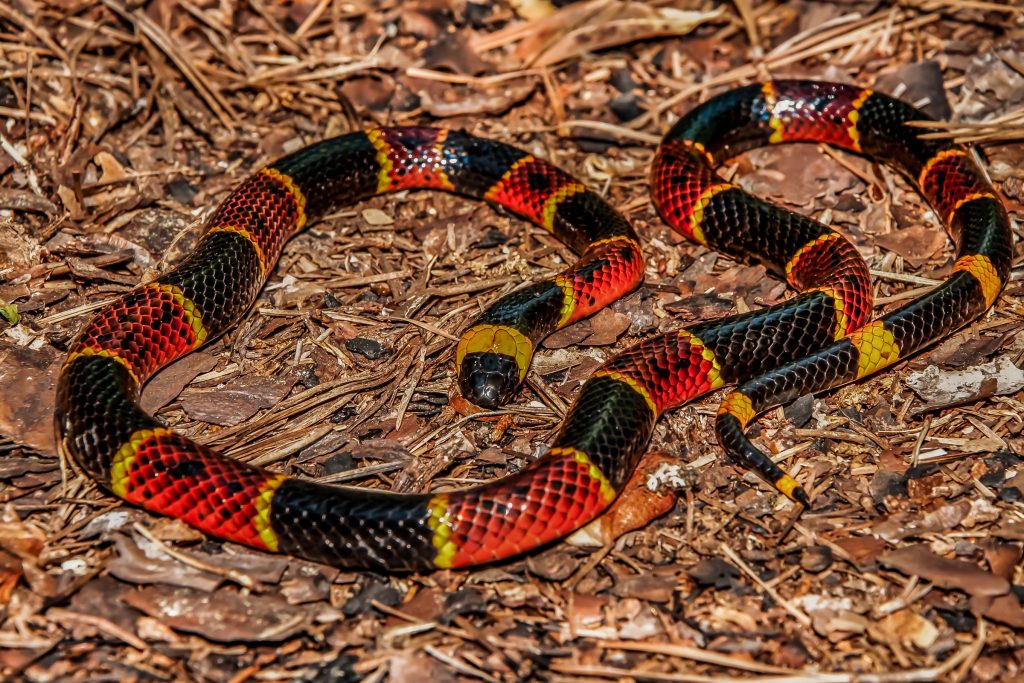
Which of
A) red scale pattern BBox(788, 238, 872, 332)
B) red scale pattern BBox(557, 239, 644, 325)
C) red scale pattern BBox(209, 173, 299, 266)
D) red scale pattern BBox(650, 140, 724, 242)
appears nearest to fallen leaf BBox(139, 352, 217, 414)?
red scale pattern BBox(209, 173, 299, 266)

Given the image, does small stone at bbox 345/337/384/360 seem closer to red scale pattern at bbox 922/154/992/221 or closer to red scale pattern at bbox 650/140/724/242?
red scale pattern at bbox 650/140/724/242

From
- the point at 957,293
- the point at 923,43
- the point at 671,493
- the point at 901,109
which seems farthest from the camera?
the point at 923,43

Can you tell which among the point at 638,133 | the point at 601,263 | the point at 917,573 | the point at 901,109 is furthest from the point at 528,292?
the point at 901,109

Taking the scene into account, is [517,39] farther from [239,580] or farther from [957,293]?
[239,580]

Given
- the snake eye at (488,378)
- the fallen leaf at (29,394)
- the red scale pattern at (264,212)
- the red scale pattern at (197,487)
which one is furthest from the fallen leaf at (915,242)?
the fallen leaf at (29,394)

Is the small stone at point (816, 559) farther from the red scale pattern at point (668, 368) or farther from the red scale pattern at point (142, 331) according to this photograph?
the red scale pattern at point (142, 331)

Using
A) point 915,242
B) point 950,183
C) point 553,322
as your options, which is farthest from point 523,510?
point 950,183
